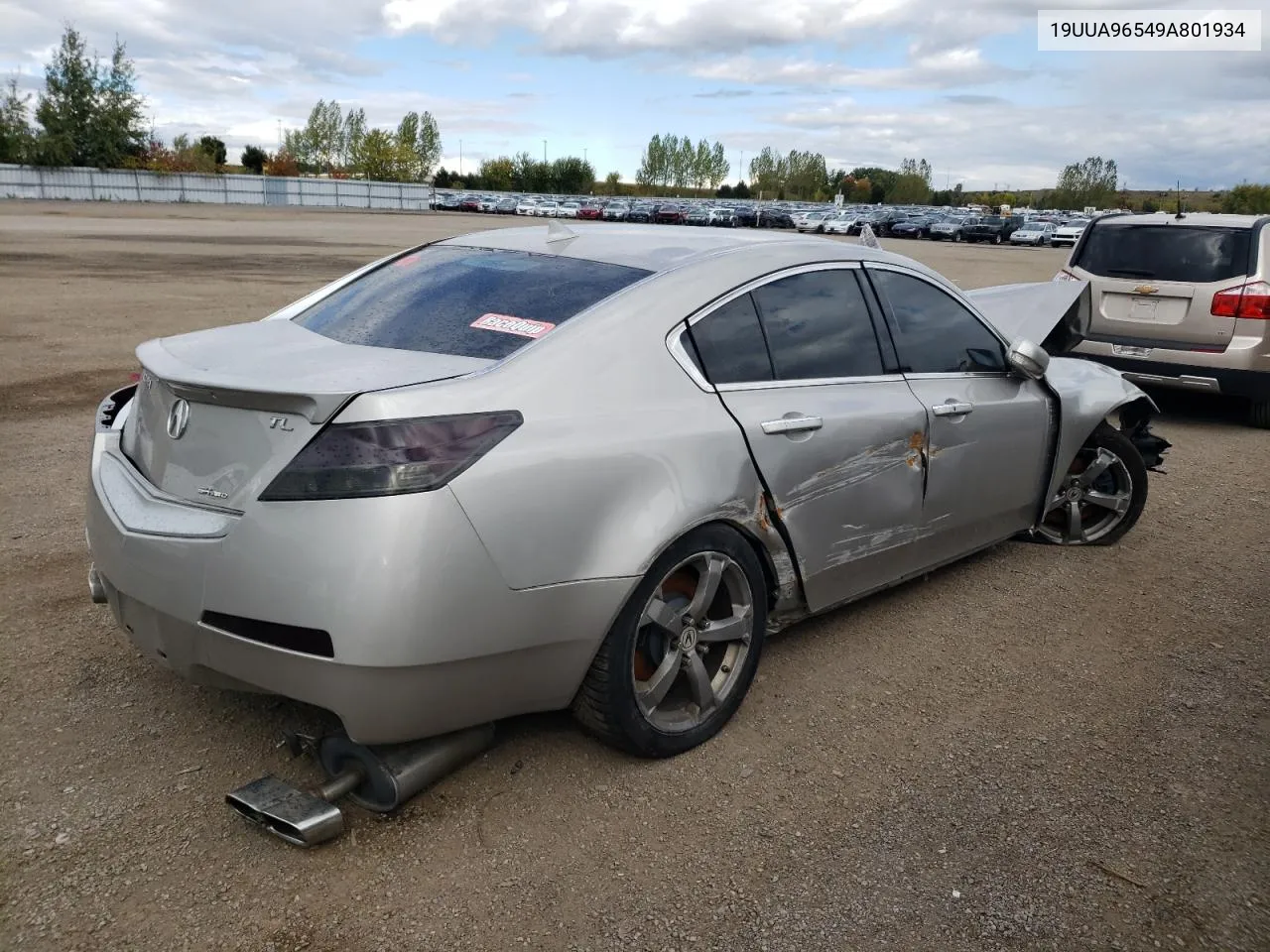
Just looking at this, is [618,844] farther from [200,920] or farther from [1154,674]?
[1154,674]

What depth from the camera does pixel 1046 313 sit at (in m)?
5.52

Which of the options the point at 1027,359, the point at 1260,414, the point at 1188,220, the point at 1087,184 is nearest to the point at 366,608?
the point at 1027,359

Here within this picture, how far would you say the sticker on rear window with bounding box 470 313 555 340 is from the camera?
10.0 ft

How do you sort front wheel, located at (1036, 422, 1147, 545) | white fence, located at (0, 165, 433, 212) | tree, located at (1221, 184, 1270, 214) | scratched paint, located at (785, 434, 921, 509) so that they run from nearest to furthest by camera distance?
scratched paint, located at (785, 434, 921, 509) < front wheel, located at (1036, 422, 1147, 545) < white fence, located at (0, 165, 433, 212) < tree, located at (1221, 184, 1270, 214)

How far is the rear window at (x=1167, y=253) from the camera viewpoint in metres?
8.41

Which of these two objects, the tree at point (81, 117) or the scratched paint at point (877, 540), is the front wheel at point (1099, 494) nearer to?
the scratched paint at point (877, 540)

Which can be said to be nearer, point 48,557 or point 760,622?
point 760,622

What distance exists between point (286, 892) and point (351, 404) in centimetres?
123

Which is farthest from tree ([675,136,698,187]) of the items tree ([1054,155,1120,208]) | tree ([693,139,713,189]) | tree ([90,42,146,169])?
tree ([90,42,146,169])

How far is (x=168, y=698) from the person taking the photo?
11.6 ft

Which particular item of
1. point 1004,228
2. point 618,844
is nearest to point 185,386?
point 618,844

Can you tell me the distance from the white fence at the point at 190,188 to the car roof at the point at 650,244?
66.7 metres

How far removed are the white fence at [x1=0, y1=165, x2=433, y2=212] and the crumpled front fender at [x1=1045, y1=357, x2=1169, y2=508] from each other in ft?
220

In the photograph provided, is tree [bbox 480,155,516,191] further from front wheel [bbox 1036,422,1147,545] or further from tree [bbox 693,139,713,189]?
front wheel [bbox 1036,422,1147,545]
